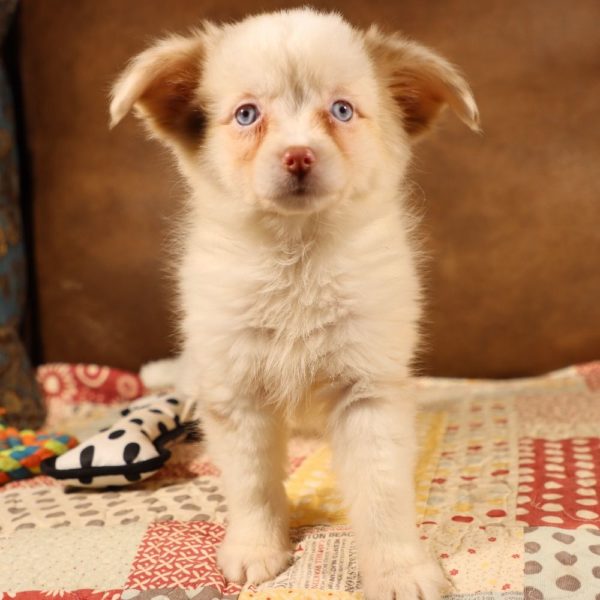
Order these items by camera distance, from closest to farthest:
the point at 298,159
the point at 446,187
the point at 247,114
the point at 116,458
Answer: the point at 298,159 → the point at 247,114 → the point at 116,458 → the point at 446,187

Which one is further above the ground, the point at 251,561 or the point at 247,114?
the point at 247,114

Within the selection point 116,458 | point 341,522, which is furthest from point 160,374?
point 341,522

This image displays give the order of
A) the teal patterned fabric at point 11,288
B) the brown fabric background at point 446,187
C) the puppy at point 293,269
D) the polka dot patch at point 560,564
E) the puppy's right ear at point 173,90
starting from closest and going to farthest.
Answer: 1. the polka dot patch at point 560,564
2. the puppy at point 293,269
3. the puppy's right ear at point 173,90
4. the teal patterned fabric at point 11,288
5. the brown fabric background at point 446,187

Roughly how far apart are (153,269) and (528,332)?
112cm

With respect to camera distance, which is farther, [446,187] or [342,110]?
[446,187]

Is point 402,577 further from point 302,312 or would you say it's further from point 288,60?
point 288,60

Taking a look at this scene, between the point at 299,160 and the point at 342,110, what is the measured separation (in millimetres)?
175

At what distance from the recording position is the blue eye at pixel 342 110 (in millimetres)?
1243

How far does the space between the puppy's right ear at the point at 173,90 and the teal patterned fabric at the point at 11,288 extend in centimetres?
97

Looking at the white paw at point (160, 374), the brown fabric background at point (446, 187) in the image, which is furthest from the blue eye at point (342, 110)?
the white paw at point (160, 374)

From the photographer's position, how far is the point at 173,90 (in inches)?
53.5

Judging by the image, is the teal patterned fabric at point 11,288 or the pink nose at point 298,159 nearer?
the pink nose at point 298,159

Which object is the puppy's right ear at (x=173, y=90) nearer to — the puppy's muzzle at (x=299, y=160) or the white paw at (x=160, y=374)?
the puppy's muzzle at (x=299, y=160)

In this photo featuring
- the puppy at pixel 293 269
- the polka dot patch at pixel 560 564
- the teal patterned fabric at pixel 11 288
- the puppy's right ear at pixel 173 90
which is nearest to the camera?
the polka dot patch at pixel 560 564
